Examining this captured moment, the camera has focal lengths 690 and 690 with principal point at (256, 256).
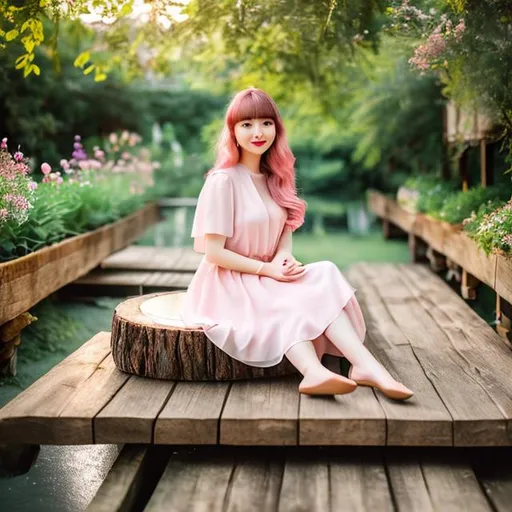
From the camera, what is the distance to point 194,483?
2934 millimetres

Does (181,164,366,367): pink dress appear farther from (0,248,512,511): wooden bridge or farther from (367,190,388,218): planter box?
(367,190,388,218): planter box

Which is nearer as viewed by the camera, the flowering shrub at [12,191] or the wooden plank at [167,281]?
the flowering shrub at [12,191]

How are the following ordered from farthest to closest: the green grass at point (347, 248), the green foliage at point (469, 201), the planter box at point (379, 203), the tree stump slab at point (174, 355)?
1. the planter box at point (379, 203)
2. the green grass at point (347, 248)
3. the green foliage at point (469, 201)
4. the tree stump slab at point (174, 355)

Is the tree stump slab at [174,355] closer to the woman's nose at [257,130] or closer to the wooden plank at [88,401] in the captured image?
the wooden plank at [88,401]

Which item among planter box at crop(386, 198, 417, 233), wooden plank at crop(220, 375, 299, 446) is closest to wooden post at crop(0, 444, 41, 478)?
wooden plank at crop(220, 375, 299, 446)

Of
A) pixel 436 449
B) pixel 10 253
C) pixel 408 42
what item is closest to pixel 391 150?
pixel 408 42

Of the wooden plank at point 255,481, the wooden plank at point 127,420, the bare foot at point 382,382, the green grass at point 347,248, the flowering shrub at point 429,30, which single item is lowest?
the green grass at point 347,248

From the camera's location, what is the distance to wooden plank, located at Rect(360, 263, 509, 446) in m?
2.99

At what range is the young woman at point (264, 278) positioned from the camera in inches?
133

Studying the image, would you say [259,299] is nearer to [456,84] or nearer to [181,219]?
[456,84]

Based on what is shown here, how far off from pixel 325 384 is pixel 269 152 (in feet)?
4.80

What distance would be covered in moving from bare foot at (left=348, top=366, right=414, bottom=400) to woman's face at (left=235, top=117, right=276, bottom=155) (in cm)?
131

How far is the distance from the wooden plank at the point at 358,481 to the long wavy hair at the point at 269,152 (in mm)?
1384

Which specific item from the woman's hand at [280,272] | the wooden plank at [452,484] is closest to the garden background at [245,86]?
the woman's hand at [280,272]
